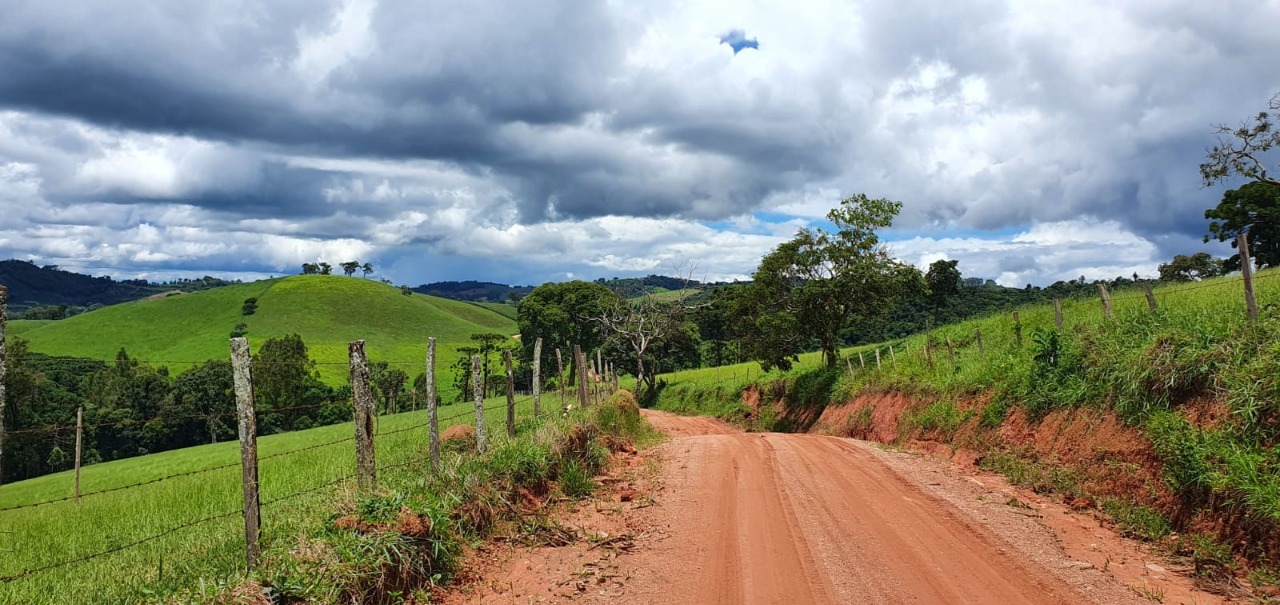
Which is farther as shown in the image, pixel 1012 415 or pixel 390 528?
pixel 1012 415

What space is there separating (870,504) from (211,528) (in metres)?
8.80

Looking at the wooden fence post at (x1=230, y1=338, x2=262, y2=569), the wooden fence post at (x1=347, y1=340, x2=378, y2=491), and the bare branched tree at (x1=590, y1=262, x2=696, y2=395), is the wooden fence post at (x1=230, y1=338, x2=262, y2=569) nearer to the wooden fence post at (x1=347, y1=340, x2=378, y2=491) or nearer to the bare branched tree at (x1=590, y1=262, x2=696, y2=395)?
the wooden fence post at (x1=347, y1=340, x2=378, y2=491)

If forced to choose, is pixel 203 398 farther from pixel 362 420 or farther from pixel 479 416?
pixel 362 420

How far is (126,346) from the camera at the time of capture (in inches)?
4257

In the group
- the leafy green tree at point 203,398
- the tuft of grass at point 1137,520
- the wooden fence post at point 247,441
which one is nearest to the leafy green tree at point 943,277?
the tuft of grass at point 1137,520

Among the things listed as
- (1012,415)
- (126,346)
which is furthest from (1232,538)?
(126,346)

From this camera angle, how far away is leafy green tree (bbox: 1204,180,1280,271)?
44716mm

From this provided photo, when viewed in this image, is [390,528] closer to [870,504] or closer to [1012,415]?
[870,504]

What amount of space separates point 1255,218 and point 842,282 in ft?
118

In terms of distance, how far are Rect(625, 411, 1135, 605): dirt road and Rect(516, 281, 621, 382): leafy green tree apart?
169 ft

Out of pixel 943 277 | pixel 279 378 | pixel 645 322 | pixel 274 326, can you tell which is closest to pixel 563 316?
pixel 645 322

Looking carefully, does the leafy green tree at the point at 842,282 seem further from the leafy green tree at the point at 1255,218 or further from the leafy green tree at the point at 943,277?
the leafy green tree at the point at 1255,218

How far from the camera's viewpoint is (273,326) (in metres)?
117

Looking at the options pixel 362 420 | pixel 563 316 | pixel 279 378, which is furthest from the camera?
pixel 563 316
